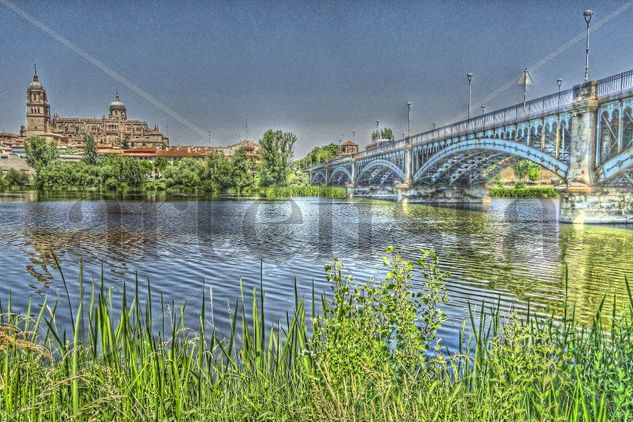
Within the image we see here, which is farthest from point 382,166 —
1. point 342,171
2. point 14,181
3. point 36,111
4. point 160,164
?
point 36,111

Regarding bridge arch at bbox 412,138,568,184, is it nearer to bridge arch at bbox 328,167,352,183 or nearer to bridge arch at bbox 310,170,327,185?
Result: bridge arch at bbox 328,167,352,183

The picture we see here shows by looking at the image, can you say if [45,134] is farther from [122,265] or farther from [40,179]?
[122,265]

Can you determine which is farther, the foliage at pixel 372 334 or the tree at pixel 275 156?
the tree at pixel 275 156

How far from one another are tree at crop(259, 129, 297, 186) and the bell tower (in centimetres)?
12540

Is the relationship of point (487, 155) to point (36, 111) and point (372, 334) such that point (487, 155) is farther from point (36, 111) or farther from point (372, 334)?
point (36, 111)

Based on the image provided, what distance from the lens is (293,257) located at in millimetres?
16938

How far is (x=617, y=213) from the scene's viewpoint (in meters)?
29.2

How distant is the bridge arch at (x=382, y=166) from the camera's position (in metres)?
60.1

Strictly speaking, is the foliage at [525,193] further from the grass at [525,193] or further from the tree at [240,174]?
the tree at [240,174]

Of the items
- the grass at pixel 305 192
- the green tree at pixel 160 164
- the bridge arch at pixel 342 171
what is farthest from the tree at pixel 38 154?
the bridge arch at pixel 342 171

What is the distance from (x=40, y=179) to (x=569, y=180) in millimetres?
98078

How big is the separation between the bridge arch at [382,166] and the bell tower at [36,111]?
491ft

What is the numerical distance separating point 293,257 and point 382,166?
56.0 meters

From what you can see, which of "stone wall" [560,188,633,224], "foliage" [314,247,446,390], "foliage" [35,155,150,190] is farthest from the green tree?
"foliage" [314,247,446,390]
